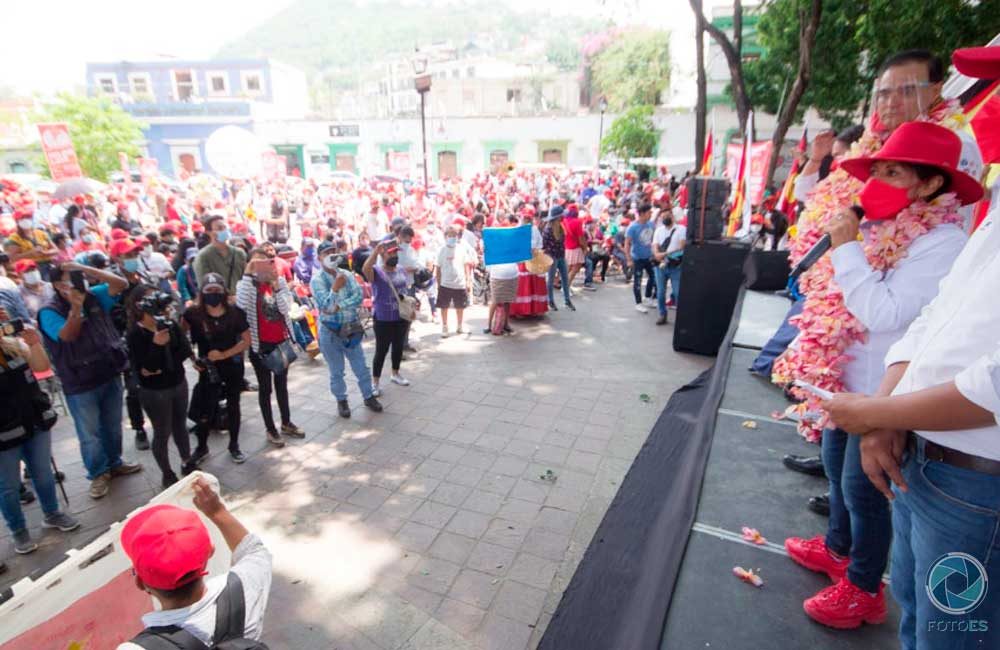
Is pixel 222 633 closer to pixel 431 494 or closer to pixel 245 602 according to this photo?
pixel 245 602

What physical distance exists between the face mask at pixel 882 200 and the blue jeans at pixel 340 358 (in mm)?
4823

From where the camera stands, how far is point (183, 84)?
129ft

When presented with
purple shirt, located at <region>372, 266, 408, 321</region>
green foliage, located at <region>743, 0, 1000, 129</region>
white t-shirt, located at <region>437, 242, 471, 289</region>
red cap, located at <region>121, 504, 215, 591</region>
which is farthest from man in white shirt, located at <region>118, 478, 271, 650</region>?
green foliage, located at <region>743, 0, 1000, 129</region>

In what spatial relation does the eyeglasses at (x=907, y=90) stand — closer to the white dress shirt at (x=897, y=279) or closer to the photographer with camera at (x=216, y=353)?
the white dress shirt at (x=897, y=279)

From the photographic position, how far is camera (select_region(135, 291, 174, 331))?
422cm

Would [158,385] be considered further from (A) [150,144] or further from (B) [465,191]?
(A) [150,144]

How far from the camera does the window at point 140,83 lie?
38250 mm

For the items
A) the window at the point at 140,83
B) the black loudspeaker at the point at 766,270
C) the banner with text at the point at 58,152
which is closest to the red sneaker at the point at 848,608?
the black loudspeaker at the point at 766,270

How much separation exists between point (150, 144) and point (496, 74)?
4541 cm

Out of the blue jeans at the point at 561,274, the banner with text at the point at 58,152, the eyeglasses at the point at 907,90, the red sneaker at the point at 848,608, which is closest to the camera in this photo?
the red sneaker at the point at 848,608

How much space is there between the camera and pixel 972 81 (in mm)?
3174

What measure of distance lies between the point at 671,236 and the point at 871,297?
694 centimetres

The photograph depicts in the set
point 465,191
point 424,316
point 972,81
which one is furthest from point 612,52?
point 972,81

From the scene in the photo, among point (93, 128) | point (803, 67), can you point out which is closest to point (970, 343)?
point (803, 67)
